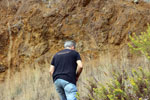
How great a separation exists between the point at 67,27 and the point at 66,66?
5.41 metres

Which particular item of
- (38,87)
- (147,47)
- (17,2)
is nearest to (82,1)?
(17,2)

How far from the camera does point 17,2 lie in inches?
450

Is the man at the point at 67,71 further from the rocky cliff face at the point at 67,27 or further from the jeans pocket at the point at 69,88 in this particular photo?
the rocky cliff face at the point at 67,27

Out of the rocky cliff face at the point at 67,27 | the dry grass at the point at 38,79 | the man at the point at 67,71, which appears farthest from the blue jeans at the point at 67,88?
the rocky cliff face at the point at 67,27

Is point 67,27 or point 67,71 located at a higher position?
point 67,27

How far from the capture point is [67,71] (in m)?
4.64

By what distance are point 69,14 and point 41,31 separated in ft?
4.72

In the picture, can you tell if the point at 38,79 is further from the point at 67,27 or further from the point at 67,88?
the point at 67,88

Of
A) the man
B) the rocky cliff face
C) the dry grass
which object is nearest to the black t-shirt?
the man

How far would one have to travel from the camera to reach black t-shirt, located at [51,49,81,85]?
4.61 metres

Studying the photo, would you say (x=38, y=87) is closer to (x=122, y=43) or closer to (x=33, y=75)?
(x=33, y=75)

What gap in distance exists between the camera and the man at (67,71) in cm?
457

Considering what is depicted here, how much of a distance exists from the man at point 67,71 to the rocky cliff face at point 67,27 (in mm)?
4454

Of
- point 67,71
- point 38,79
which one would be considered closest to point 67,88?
point 67,71
